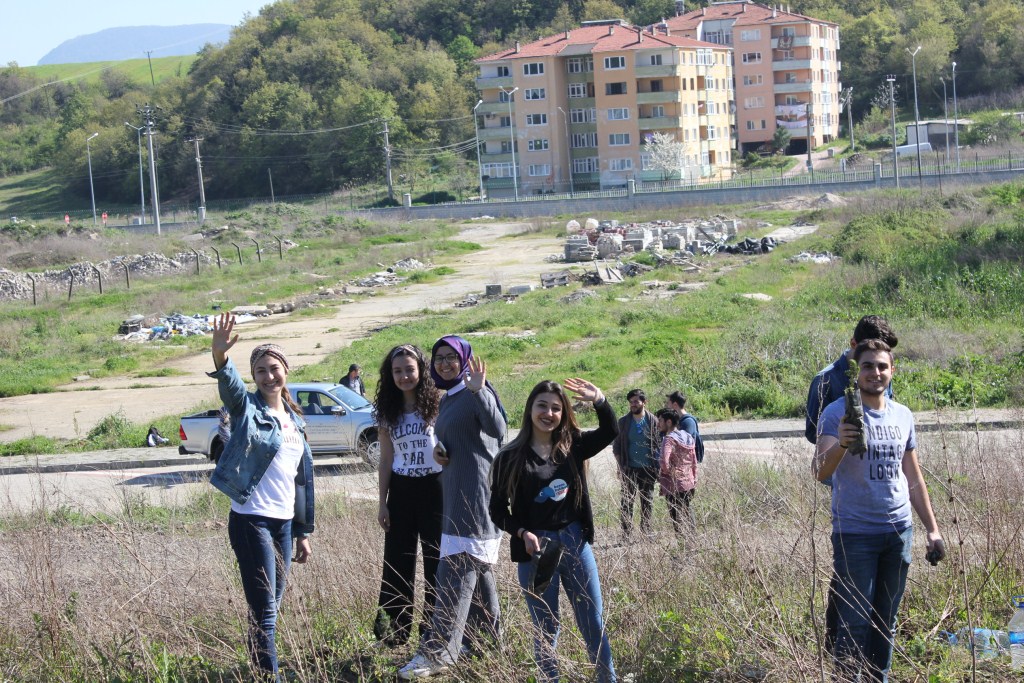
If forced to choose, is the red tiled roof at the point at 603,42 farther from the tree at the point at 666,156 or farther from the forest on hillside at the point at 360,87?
the forest on hillside at the point at 360,87

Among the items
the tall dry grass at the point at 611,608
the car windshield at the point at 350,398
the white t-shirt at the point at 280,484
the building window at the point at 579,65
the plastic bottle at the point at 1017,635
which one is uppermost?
the building window at the point at 579,65

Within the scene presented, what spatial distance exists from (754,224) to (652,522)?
160 ft

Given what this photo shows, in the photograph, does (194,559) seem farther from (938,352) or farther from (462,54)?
(462,54)

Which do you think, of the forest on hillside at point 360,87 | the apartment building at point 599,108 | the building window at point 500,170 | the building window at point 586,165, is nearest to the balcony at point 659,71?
the apartment building at point 599,108

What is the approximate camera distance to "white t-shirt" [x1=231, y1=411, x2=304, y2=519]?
5582mm

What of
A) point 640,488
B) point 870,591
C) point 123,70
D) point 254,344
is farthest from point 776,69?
point 123,70

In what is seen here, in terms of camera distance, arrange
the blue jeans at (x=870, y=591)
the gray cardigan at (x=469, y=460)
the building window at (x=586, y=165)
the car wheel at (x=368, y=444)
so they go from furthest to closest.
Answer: the building window at (x=586, y=165)
the car wheel at (x=368, y=444)
the gray cardigan at (x=469, y=460)
the blue jeans at (x=870, y=591)

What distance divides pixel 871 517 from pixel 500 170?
308 ft

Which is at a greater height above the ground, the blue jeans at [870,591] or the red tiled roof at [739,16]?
the red tiled roof at [739,16]

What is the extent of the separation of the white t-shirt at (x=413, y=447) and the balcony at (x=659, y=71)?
289ft

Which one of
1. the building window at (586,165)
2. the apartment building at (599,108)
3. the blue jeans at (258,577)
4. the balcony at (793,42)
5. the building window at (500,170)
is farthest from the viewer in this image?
the balcony at (793,42)

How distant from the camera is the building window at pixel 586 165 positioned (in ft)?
316

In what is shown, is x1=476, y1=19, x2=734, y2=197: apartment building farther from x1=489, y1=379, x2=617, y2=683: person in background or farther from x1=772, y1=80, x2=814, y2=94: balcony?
x1=489, y1=379, x2=617, y2=683: person in background

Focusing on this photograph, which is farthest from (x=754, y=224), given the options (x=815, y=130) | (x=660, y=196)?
(x=815, y=130)
